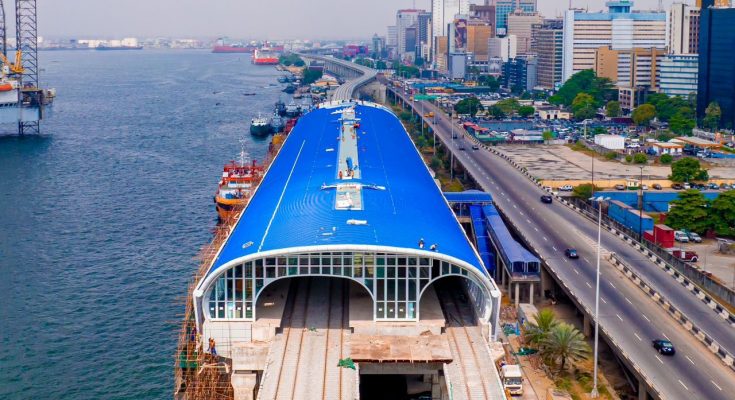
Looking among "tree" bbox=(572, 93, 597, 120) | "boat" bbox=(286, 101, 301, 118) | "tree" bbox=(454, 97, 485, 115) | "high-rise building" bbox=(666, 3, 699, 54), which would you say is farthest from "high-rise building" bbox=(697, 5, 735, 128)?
"boat" bbox=(286, 101, 301, 118)

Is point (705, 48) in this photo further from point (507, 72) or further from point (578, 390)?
point (578, 390)

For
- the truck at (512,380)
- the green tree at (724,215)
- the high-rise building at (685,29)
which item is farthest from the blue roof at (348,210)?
the high-rise building at (685,29)

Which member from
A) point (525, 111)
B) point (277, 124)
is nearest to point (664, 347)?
point (277, 124)

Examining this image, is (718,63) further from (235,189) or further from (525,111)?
(235,189)

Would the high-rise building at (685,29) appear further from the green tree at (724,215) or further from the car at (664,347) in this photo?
the car at (664,347)

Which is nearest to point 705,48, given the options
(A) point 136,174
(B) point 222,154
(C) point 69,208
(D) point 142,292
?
(B) point 222,154
